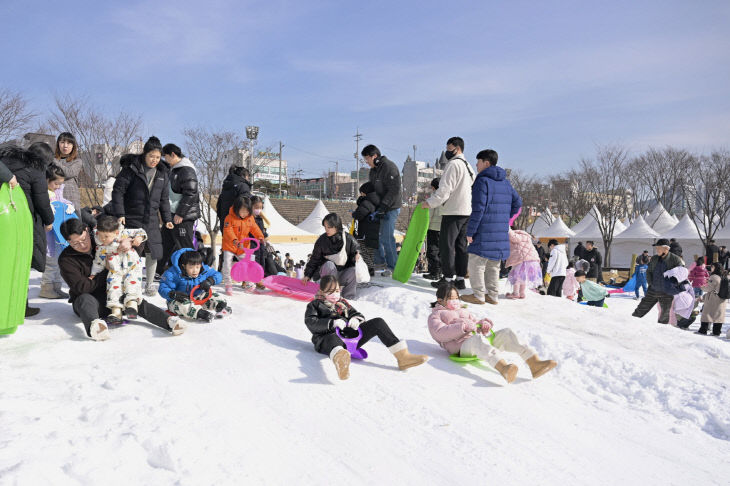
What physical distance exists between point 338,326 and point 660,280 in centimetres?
689

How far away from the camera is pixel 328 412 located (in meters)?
3.24

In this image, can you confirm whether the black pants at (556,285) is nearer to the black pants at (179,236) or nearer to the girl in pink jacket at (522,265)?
the girl in pink jacket at (522,265)

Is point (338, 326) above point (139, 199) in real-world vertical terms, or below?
below

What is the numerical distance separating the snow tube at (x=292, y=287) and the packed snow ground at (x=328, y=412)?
52.4 inches

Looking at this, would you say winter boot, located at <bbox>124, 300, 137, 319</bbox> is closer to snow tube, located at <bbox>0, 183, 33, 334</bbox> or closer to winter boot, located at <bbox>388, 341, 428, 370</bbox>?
snow tube, located at <bbox>0, 183, 33, 334</bbox>

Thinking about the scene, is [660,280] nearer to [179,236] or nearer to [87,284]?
[179,236]

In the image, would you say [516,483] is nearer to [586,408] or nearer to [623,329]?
[586,408]

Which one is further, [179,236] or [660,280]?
[660,280]

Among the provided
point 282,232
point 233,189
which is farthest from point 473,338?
point 282,232

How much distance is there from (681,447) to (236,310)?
428 centimetres

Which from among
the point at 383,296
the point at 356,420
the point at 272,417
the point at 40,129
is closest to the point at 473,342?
the point at 356,420

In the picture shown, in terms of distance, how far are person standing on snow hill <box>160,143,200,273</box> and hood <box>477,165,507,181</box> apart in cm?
375

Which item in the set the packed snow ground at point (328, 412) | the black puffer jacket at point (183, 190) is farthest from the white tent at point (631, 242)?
the black puffer jacket at point (183, 190)

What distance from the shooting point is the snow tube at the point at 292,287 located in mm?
6379
